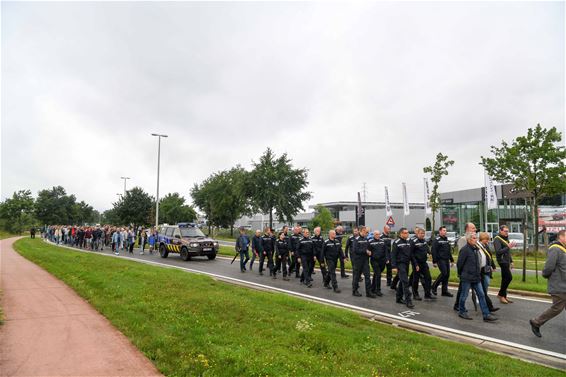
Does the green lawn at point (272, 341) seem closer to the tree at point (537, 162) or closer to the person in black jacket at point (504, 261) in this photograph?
the person in black jacket at point (504, 261)

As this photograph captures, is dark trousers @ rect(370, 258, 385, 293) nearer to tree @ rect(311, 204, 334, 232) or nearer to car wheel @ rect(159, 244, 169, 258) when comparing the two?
car wheel @ rect(159, 244, 169, 258)

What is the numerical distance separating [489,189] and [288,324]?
23.2 m

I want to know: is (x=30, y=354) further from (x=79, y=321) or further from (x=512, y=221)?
(x=512, y=221)

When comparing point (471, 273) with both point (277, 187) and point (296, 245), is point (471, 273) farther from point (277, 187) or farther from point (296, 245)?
point (277, 187)

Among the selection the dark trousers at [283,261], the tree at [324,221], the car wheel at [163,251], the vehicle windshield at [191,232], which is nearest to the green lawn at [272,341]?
the dark trousers at [283,261]

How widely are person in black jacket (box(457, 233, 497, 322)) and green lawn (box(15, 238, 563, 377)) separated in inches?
84.5

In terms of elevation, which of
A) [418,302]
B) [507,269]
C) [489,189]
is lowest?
[418,302]

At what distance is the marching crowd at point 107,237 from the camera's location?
87.8ft

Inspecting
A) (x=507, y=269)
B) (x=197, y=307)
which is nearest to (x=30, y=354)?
(x=197, y=307)

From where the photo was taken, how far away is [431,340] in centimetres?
627

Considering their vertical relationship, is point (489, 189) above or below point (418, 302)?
above

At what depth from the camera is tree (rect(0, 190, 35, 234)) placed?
5809cm

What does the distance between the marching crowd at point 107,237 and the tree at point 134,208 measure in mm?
5204

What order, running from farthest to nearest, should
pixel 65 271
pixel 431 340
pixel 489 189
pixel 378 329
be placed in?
pixel 489 189
pixel 65 271
pixel 378 329
pixel 431 340
